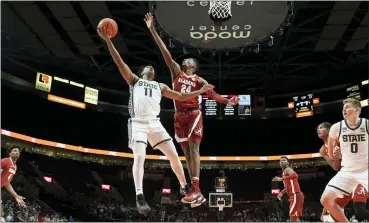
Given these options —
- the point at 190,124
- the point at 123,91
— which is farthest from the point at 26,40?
the point at 190,124

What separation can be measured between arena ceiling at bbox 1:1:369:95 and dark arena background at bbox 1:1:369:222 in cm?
7

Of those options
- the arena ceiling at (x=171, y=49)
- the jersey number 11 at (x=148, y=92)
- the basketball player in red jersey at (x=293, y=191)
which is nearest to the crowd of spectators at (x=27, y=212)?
the arena ceiling at (x=171, y=49)

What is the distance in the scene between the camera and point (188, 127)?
6719 millimetres

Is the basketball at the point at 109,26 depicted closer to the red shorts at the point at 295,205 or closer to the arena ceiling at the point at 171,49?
the red shorts at the point at 295,205

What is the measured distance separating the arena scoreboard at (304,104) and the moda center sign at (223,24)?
1317 centimetres

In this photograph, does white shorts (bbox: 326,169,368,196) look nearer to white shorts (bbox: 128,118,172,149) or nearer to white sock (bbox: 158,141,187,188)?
white sock (bbox: 158,141,187,188)

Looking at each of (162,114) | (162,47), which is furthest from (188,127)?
(162,114)

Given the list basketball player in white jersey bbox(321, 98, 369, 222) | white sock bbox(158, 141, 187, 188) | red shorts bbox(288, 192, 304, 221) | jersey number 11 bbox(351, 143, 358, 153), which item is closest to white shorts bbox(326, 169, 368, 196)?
basketball player in white jersey bbox(321, 98, 369, 222)

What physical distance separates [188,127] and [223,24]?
13.8 ft

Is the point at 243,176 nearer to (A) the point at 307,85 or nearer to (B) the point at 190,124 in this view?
(A) the point at 307,85

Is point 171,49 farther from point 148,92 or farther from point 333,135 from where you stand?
point 333,135

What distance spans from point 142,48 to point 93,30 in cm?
328

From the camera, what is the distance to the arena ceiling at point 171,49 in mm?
15406

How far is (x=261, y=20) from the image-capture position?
9.98m
